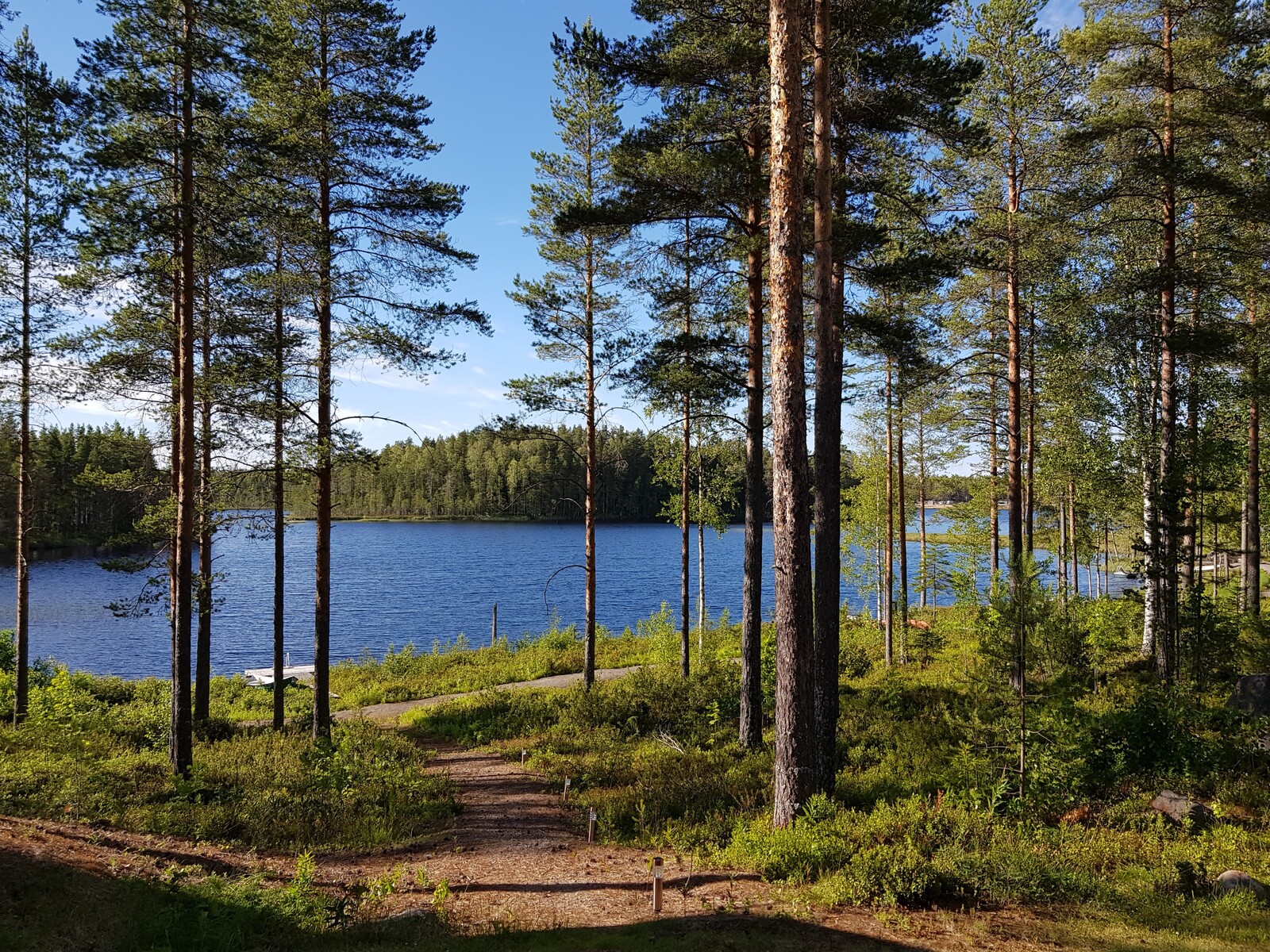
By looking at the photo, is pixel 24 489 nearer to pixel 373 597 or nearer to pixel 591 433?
pixel 591 433

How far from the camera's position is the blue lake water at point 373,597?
28906mm

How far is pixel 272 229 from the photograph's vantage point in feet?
37.8

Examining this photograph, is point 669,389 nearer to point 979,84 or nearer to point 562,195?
point 562,195

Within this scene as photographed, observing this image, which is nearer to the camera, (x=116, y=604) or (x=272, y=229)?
(x=116, y=604)

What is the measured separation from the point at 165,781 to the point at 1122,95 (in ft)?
72.3

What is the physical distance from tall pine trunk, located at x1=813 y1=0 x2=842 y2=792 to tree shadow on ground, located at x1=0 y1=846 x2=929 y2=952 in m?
3.28

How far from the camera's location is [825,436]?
873cm

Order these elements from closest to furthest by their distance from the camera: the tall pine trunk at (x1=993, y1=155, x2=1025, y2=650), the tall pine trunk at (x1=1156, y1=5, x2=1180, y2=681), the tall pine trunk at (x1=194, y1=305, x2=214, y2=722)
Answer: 1. the tall pine trunk at (x1=194, y1=305, x2=214, y2=722)
2. the tall pine trunk at (x1=1156, y1=5, x2=1180, y2=681)
3. the tall pine trunk at (x1=993, y1=155, x2=1025, y2=650)

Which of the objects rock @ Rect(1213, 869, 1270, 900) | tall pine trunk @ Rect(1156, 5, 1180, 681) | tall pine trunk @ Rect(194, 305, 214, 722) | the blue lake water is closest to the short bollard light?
rock @ Rect(1213, 869, 1270, 900)

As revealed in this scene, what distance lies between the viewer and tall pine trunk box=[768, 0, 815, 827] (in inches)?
287

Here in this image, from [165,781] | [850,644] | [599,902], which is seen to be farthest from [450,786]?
[850,644]

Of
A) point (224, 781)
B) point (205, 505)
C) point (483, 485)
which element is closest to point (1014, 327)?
point (205, 505)

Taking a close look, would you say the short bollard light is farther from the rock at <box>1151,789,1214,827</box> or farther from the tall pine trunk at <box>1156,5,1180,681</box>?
the tall pine trunk at <box>1156,5,1180,681</box>

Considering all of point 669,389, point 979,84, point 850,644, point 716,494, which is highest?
point 979,84
